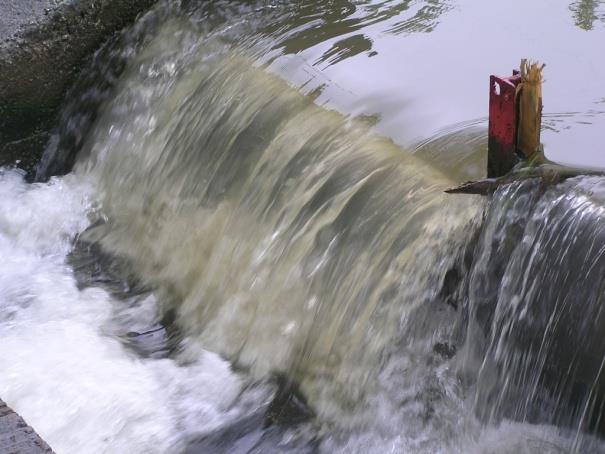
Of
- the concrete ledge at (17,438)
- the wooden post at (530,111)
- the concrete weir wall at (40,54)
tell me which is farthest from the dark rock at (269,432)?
the concrete weir wall at (40,54)

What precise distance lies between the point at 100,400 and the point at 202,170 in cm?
123

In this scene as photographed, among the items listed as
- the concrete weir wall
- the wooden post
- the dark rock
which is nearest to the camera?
the wooden post

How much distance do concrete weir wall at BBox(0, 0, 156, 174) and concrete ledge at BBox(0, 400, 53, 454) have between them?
3.15m

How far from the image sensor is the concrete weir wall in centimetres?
511

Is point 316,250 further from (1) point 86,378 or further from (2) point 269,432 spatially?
(1) point 86,378

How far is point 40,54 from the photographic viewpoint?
Answer: 5219 millimetres

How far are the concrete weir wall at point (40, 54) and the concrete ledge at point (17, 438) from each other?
315cm

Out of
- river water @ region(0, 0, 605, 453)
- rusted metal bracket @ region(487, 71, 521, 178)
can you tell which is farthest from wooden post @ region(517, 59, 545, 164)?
river water @ region(0, 0, 605, 453)

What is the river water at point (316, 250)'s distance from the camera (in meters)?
2.80

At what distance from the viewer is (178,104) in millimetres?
4664

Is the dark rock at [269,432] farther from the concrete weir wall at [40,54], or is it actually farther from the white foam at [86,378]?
the concrete weir wall at [40,54]

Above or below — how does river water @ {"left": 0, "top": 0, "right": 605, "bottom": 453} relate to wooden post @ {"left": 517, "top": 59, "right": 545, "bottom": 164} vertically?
below

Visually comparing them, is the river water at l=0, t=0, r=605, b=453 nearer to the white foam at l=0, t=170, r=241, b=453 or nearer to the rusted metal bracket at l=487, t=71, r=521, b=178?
the white foam at l=0, t=170, r=241, b=453

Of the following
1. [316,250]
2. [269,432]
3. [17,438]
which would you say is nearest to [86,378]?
[269,432]
